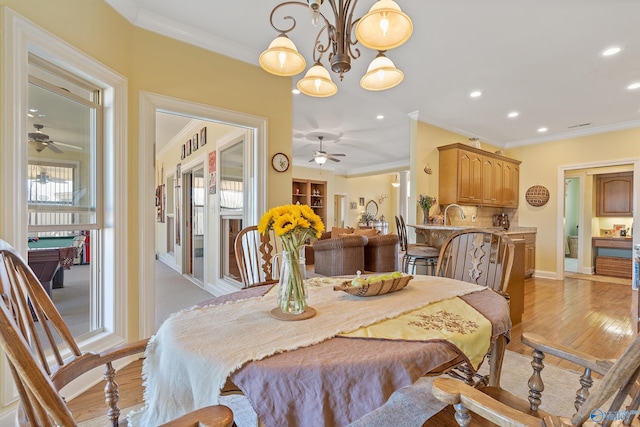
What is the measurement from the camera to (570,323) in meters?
3.24

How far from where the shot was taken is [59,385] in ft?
2.77

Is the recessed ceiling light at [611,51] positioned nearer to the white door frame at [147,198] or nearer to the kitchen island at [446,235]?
the kitchen island at [446,235]

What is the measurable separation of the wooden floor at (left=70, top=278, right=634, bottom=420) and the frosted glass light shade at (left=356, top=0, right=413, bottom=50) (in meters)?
2.51

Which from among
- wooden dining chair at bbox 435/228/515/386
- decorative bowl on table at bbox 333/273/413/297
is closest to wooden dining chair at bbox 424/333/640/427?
decorative bowl on table at bbox 333/273/413/297

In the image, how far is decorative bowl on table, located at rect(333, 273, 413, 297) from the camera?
1335mm

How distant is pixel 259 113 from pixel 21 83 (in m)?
1.80

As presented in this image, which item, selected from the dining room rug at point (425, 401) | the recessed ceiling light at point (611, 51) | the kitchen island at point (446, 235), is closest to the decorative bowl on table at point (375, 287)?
the dining room rug at point (425, 401)

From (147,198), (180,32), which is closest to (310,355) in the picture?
(147,198)

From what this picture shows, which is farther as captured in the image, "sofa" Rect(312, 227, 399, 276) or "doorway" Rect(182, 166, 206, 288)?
"doorway" Rect(182, 166, 206, 288)

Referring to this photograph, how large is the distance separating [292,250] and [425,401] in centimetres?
148

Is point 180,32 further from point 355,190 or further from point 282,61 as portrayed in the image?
point 355,190

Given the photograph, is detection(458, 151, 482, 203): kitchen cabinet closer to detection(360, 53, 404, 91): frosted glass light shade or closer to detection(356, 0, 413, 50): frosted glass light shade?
detection(360, 53, 404, 91): frosted glass light shade

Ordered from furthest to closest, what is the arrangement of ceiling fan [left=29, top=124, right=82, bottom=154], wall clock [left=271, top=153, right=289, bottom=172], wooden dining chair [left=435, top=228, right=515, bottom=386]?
1. wall clock [left=271, top=153, right=289, bottom=172]
2. ceiling fan [left=29, top=124, right=82, bottom=154]
3. wooden dining chair [left=435, top=228, right=515, bottom=386]

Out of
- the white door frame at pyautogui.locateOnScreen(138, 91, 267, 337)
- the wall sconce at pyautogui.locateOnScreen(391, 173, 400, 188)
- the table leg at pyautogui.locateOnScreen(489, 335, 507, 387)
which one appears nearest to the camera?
the table leg at pyautogui.locateOnScreen(489, 335, 507, 387)
